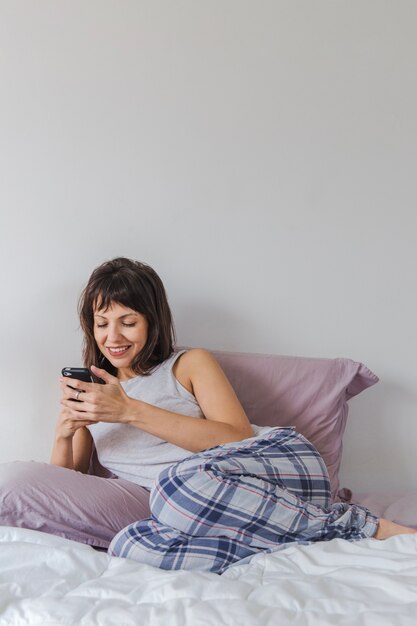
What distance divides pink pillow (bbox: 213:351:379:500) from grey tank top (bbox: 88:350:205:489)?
18 centimetres

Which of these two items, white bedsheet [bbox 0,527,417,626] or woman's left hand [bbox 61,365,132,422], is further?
woman's left hand [bbox 61,365,132,422]

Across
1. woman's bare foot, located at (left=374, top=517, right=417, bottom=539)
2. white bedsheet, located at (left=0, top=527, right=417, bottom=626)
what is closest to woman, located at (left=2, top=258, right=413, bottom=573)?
woman's bare foot, located at (left=374, top=517, right=417, bottom=539)

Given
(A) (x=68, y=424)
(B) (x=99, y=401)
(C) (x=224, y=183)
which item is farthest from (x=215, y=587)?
(C) (x=224, y=183)

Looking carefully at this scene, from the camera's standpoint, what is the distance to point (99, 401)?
5.66 feet

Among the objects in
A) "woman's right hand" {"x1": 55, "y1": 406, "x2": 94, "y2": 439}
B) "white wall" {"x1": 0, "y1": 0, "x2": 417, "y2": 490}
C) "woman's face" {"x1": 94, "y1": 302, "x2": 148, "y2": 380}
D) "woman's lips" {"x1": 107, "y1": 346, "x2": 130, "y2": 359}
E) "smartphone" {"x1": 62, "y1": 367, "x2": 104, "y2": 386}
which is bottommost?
"woman's right hand" {"x1": 55, "y1": 406, "x2": 94, "y2": 439}

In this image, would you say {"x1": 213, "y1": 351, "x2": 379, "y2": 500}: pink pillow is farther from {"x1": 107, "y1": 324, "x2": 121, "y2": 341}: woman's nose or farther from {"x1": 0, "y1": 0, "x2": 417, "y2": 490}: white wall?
{"x1": 107, "y1": 324, "x2": 121, "y2": 341}: woman's nose

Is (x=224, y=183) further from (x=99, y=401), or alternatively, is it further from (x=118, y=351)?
(x=99, y=401)

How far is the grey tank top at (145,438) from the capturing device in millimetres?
1819

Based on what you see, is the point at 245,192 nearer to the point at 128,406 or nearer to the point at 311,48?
the point at 311,48

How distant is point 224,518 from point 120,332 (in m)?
0.61

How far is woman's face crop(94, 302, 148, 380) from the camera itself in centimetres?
189

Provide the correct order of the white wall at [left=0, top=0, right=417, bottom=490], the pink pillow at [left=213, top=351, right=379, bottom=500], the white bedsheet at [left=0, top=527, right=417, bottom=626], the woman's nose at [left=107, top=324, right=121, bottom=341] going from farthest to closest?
the white wall at [left=0, top=0, right=417, bottom=490]
the pink pillow at [left=213, top=351, right=379, bottom=500]
the woman's nose at [left=107, top=324, right=121, bottom=341]
the white bedsheet at [left=0, top=527, right=417, bottom=626]

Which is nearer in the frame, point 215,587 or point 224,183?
point 215,587

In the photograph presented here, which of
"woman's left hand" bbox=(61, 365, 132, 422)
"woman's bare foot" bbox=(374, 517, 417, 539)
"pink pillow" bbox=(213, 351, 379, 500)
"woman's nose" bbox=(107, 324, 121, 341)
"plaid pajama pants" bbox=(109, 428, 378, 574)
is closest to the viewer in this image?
"plaid pajama pants" bbox=(109, 428, 378, 574)
